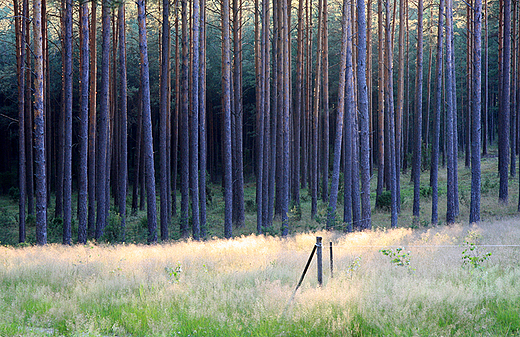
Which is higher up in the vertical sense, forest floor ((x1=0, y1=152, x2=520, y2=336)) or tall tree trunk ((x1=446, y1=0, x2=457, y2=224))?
tall tree trunk ((x1=446, y1=0, x2=457, y2=224))

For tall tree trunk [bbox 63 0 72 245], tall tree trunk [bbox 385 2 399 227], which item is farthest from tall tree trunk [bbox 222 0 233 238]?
tall tree trunk [bbox 385 2 399 227]

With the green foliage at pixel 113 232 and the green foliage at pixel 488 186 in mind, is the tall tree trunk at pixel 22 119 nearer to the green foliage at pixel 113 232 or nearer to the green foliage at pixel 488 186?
the green foliage at pixel 113 232

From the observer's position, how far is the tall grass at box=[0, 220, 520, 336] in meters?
5.10

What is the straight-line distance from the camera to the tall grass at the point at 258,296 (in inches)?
201

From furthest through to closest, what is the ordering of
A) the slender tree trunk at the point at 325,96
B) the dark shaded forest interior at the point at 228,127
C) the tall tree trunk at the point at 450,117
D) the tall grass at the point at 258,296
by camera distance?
the slender tree trunk at the point at 325,96, the tall tree trunk at the point at 450,117, the dark shaded forest interior at the point at 228,127, the tall grass at the point at 258,296

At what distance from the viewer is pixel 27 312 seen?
608 centimetres

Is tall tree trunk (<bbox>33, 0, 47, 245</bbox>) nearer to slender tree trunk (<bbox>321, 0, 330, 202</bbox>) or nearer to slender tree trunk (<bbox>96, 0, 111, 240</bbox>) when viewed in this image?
slender tree trunk (<bbox>96, 0, 111, 240</bbox>)

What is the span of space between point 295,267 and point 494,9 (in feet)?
93.4

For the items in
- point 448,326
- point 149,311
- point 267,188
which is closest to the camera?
point 448,326

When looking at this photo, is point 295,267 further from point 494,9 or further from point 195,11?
point 494,9

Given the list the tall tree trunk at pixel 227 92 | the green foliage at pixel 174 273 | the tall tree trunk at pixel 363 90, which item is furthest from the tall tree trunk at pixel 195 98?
the green foliage at pixel 174 273

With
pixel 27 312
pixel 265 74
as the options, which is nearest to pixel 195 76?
pixel 265 74

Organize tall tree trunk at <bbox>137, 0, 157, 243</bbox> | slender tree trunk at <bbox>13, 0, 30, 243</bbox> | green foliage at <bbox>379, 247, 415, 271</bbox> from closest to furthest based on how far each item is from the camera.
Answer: green foliage at <bbox>379, 247, 415, 271</bbox>, tall tree trunk at <bbox>137, 0, 157, 243</bbox>, slender tree trunk at <bbox>13, 0, 30, 243</bbox>

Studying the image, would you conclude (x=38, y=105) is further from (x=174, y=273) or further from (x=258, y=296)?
(x=258, y=296)
